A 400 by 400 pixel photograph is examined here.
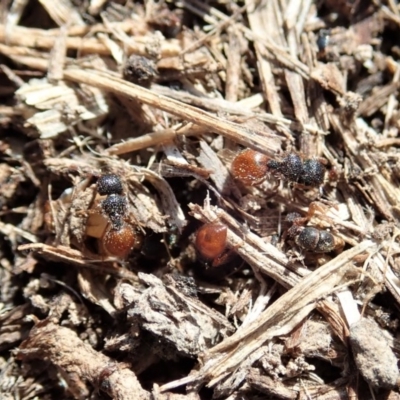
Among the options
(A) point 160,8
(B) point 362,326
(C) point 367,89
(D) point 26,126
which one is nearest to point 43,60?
(D) point 26,126

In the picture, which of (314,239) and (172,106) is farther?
(172,106)

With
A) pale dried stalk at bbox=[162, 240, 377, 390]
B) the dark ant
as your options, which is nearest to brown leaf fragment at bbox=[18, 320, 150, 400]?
pale dried stalk at bbox=[162, 240, 377, 390]

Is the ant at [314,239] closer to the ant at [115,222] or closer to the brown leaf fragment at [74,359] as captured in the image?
the ant at [115,222]

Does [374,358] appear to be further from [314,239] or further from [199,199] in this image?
[199,199]

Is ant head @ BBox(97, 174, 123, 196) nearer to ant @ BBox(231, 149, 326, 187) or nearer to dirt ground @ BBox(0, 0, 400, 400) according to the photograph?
dirt ground @ BBox(0, 0, 400, 400)

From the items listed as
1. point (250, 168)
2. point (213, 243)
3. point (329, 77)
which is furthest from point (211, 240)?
point (329, 77)

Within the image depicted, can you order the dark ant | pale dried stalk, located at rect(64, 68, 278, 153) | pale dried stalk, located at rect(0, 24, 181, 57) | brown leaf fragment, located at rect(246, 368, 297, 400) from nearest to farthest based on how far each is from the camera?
1. brown leaf fragment, located at rect(246, 368, 297, 400)
2. the dark ant
3. pale dried stalk, located at rect(64, 68, 278, 153)
4. pale dried stalk, located at rect(0, 24, 181, 57)
